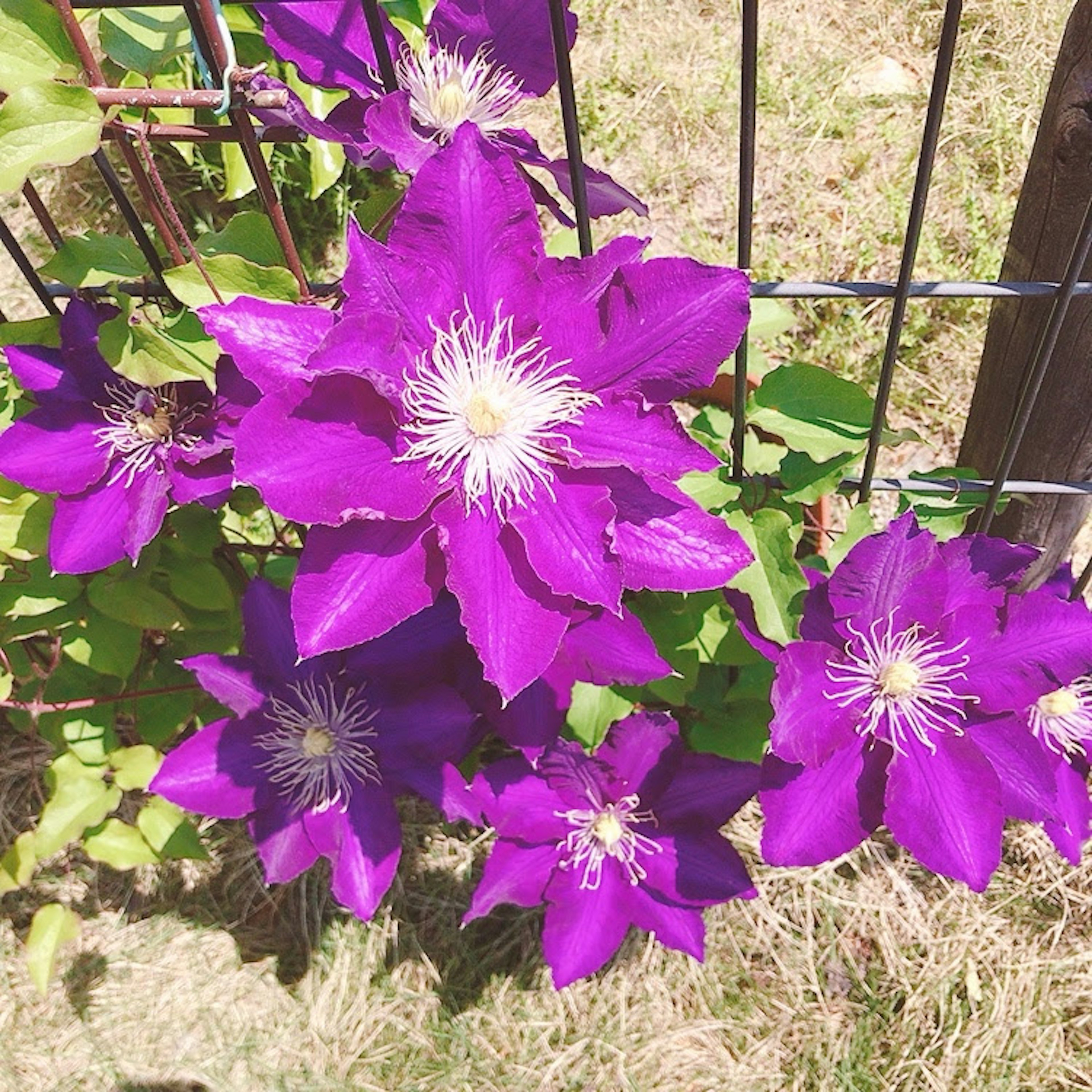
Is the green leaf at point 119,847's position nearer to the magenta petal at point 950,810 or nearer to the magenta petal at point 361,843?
the magenta petal at point 361,843

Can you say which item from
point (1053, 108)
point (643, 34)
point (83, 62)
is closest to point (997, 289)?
point (1053, 108)

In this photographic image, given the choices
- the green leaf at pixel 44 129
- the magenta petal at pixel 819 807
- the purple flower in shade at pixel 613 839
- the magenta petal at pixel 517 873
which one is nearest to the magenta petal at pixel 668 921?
the purple flower in shade at pixel 613 839

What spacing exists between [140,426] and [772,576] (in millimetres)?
670

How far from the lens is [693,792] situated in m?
1.37

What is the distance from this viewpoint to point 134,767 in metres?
1.47

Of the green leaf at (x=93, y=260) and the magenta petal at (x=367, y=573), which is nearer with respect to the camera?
the magenta petal at (x=367, y=573)

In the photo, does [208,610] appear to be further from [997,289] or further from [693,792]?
[997,289]

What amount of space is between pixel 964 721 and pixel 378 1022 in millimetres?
1063

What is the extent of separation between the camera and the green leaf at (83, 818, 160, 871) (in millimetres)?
1506

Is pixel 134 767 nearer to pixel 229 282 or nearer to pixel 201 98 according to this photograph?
pixel 229 282

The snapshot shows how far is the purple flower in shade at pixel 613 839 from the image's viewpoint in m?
1.36

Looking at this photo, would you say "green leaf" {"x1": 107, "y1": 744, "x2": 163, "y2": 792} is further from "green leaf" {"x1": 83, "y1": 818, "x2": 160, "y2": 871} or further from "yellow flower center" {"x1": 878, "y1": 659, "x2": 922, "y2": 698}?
"yellow flower center" {"x1": 878, "y1": 659, "x2": 922, "y2": 698}

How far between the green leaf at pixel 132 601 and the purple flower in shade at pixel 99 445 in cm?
17

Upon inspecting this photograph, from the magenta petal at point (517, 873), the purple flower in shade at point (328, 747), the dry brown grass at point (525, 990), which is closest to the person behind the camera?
the purple flower in shade at point (328, 747)
